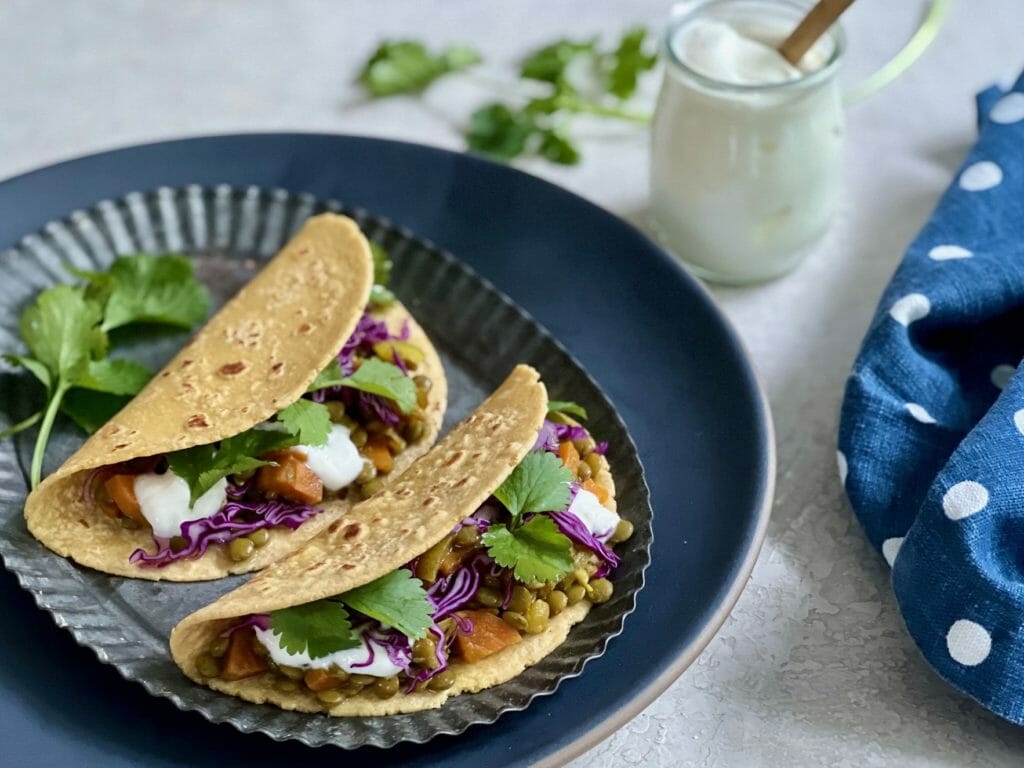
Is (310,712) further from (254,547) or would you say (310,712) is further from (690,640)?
(690,640)

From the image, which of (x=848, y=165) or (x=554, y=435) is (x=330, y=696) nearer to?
(x=554, y=435)

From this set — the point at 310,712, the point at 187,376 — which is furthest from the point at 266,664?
the point at 187,376

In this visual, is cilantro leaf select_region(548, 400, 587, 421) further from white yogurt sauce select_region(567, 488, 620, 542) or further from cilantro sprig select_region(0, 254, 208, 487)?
cilantro sprig select_region(0, 254, 208, 487)

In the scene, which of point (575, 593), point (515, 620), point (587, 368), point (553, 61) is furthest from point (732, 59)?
point (515, 620)

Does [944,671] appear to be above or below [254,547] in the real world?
below

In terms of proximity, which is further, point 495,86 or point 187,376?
point 495,86

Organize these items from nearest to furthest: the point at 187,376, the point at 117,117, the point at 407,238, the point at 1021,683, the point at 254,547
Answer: the point at 1021,683
the point at 254,547
the point at 187,376
the point at 407,238
the point at 117,117
